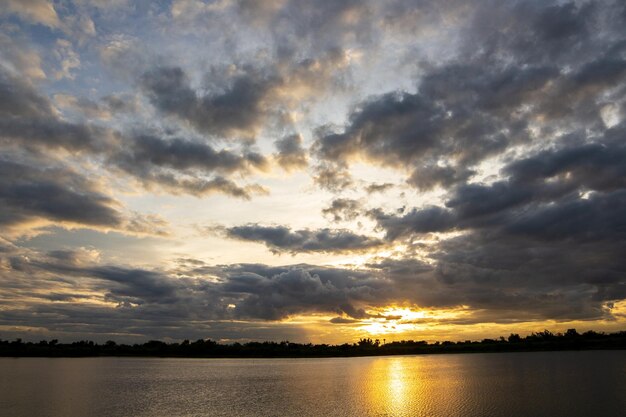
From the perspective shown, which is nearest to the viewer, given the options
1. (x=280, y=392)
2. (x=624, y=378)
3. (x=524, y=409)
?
(x=524, y=409)

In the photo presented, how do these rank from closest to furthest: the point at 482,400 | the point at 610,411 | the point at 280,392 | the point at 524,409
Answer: the point at 610,411, the point at 524,409, the point at 482,400, the point at 280,392

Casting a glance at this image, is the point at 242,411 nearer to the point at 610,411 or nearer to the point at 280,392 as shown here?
the point at 280,392

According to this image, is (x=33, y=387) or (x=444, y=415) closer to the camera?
(x=444, y=415)

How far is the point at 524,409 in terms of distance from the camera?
193ft

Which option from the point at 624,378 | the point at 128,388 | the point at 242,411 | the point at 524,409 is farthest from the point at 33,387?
the point at 624,378

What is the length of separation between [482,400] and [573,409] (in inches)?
542

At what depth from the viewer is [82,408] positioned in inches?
2394

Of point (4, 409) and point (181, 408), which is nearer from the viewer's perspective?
point (4, 409)

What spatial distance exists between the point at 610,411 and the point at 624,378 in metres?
49.8

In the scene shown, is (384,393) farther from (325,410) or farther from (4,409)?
(4,409)

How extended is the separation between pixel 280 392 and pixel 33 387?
1849 inches

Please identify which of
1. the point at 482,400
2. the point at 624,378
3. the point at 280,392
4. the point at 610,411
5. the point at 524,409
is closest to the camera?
the point at 610,411

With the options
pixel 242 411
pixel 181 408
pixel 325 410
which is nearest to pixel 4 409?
pixel 181 408

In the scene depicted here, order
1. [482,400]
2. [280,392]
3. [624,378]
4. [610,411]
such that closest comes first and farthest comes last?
[610,411], [482,400], [280,392], [624,378]
